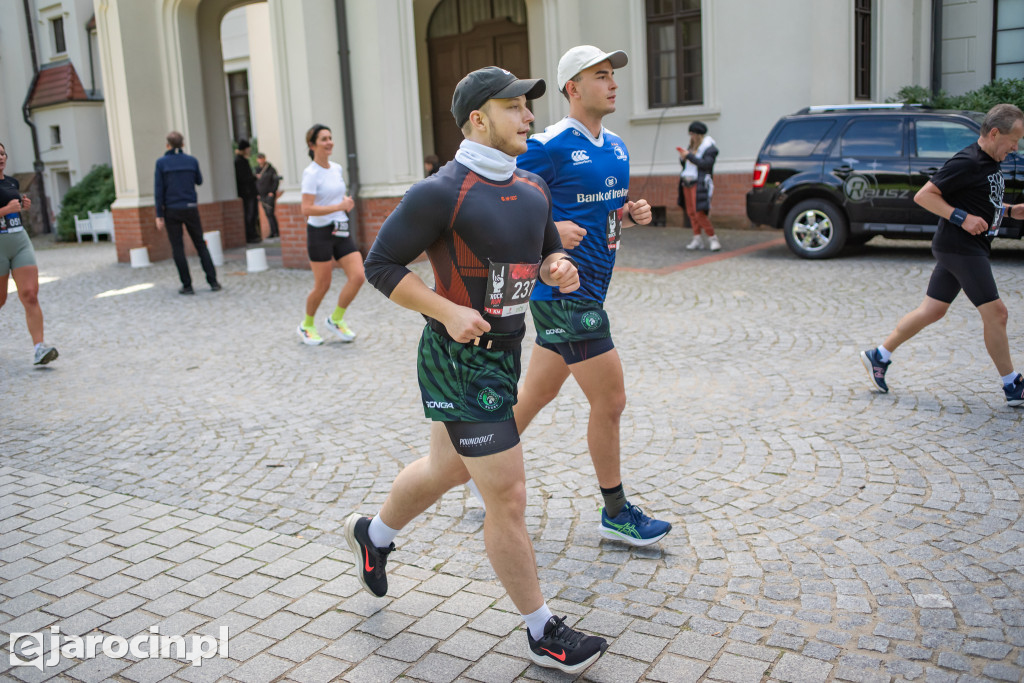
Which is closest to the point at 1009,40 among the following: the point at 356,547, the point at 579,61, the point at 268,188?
the point at 268,188

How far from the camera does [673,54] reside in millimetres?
16547

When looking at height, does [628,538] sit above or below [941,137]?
below

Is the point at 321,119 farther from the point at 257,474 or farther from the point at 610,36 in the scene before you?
the point at 257,474

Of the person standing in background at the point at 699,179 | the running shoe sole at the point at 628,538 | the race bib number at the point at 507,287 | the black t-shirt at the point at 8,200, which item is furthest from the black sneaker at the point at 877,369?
the person standing in background at the point at 699,179

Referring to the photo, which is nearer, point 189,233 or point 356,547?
point 356,547

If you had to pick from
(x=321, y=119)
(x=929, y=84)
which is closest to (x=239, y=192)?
(x=321, y=119)

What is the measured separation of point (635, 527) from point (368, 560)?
114 cm

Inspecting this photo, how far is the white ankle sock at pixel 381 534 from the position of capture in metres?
3.52

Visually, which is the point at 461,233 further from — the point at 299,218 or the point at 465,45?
the point at 465,45

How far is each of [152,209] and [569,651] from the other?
14648mm

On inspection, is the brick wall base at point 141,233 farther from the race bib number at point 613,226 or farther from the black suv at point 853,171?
the race bib number at point 613,226

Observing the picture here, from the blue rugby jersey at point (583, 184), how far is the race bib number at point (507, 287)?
74cm

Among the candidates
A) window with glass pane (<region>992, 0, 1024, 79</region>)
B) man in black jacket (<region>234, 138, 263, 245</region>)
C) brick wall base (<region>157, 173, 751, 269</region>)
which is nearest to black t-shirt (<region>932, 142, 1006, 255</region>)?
brick wall base (<region>157, 173, 751, 269</region>)

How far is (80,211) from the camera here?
21.8 m
